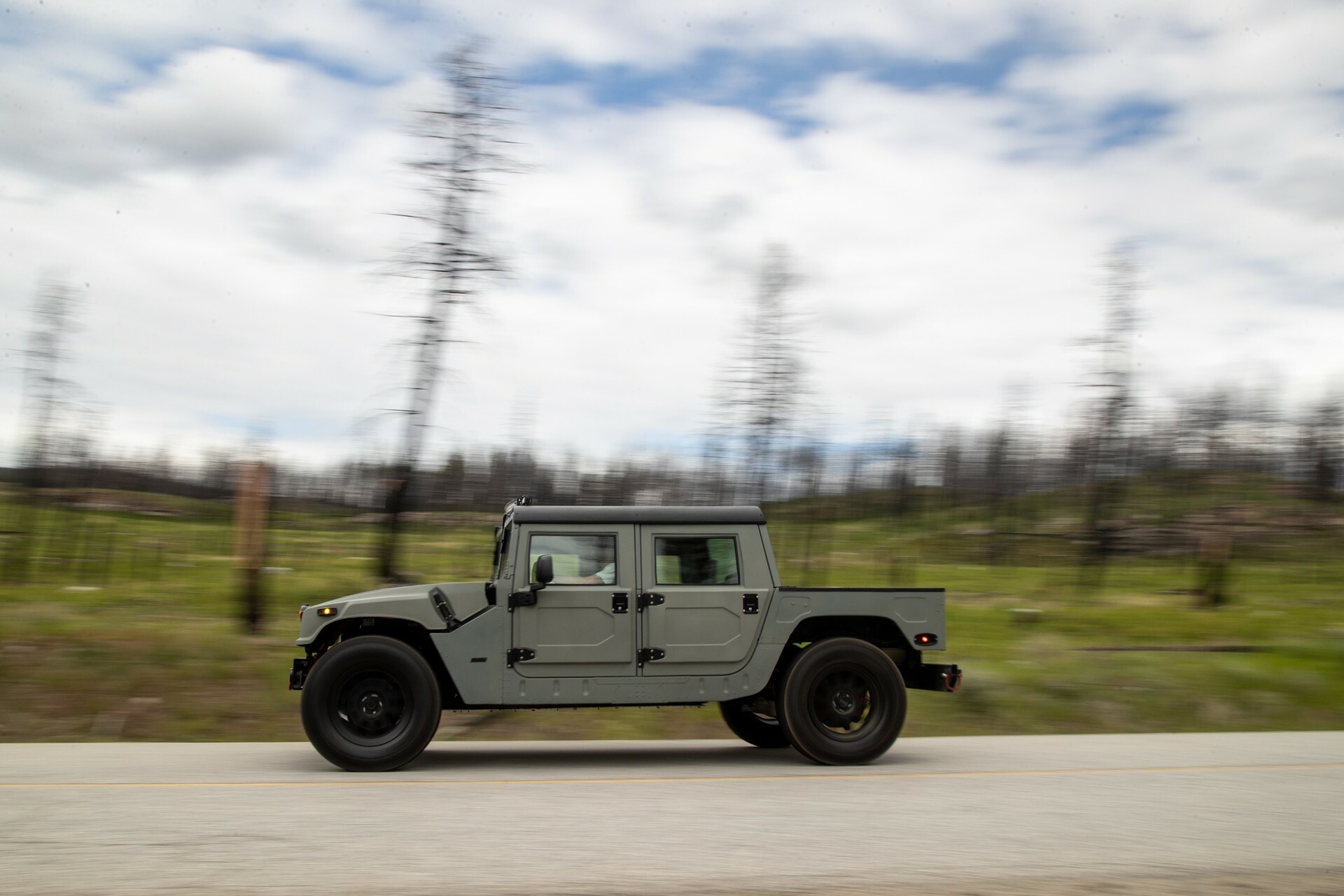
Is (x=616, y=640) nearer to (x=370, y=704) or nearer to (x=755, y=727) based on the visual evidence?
(x=370, y=704)

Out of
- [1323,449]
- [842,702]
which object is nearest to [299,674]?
[842,702]

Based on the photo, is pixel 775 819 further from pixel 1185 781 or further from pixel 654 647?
pixel 1185 781

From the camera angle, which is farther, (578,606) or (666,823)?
(578,606)

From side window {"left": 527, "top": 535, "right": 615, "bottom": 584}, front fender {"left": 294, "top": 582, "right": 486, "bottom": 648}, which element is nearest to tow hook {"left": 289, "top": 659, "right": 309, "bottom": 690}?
front fender {"left": 294, "top": 582, "right": 486, "bottom": 648}

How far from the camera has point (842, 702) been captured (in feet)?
26.9

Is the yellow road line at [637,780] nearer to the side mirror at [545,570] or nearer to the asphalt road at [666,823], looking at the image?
the asphalt road at [666,823]

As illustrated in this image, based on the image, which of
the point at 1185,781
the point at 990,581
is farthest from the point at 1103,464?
the point at 1185,781

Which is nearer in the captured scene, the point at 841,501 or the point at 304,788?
the point at 304,788

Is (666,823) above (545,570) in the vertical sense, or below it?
below

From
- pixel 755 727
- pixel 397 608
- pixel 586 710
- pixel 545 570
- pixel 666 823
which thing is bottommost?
pixel 586 710

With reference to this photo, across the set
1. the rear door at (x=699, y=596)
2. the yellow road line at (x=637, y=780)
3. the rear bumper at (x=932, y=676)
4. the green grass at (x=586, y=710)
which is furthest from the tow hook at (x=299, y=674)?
the rear bumper at (x=932, y=676)

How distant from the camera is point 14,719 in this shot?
10.2m

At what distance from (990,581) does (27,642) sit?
21082 mm

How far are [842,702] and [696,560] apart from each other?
155cm
